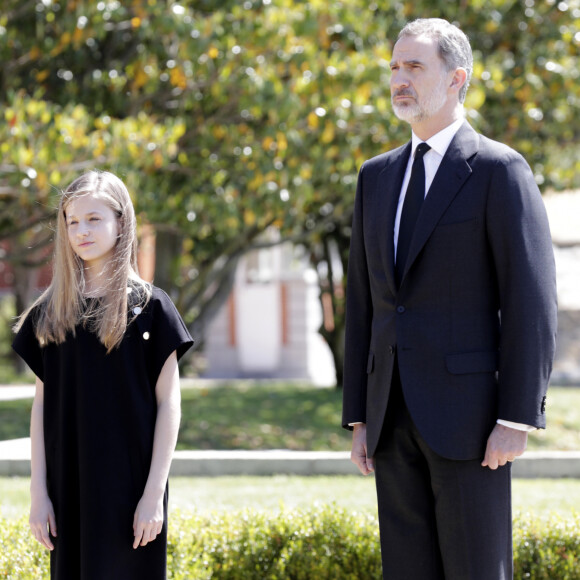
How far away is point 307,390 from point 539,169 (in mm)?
4268

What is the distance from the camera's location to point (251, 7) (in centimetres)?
798

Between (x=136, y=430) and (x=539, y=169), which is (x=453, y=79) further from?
(x=539, y=169)

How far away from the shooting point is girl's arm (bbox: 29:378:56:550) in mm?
3027

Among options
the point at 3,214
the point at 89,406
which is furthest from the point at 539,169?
the point at 89,406

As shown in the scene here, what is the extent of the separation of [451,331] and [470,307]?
0.32ft

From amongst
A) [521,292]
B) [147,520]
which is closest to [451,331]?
[521,292]

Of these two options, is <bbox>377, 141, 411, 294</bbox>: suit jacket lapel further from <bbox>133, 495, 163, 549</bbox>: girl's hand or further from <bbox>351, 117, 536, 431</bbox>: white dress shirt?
<bbox>133, 495, 163, 549</bbox>: girl's hand

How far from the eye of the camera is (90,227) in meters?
3.14

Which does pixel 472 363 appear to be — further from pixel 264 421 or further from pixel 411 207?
pixel 264 421

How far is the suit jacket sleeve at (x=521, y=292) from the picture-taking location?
278 centimetres

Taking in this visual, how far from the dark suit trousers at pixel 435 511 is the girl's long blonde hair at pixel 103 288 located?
3.08 feet

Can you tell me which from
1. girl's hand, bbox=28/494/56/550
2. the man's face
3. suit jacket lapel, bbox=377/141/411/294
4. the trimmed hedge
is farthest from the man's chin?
the trimmed hedge

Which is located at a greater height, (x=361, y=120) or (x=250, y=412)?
(x=361, y=120)

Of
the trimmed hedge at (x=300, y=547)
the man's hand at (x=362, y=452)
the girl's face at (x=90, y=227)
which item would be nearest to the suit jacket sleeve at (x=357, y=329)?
the man's hand at (x=362, y=452)
